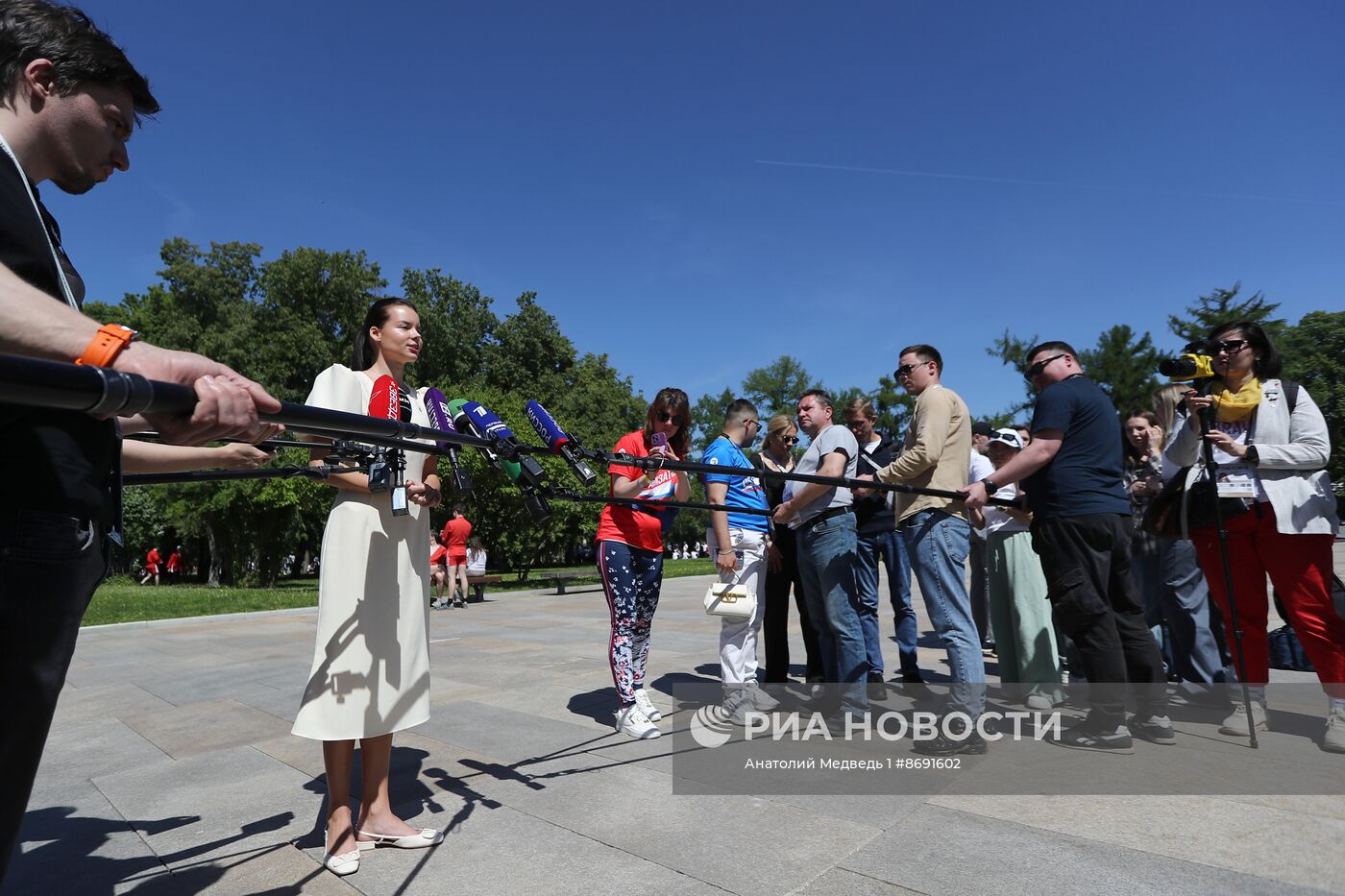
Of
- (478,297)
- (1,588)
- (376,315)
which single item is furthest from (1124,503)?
(478,297)

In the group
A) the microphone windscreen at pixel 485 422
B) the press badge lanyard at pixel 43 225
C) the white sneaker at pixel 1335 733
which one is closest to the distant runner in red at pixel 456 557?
the microphone windscreen at pixel 485 422

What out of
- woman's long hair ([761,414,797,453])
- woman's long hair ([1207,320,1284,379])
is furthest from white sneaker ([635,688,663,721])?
woman's long hair ([1207,320,1284,379])

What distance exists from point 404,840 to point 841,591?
286cm

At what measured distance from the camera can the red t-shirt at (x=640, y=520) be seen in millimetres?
4555

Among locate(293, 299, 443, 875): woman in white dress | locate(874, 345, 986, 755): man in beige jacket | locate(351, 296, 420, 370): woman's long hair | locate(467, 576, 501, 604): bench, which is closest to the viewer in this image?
locate(293, 299, 443, 875): woman in white dress

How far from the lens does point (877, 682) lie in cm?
561

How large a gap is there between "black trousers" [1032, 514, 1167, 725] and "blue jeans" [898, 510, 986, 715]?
423 millimetres

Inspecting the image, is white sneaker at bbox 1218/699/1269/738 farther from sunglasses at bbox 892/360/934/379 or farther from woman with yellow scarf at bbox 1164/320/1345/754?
sunglasses at bbox 892/360/934/379

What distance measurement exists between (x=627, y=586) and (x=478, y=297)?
4336cm

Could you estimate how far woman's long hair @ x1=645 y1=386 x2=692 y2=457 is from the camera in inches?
186

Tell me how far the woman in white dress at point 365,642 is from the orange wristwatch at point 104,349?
1449 mm

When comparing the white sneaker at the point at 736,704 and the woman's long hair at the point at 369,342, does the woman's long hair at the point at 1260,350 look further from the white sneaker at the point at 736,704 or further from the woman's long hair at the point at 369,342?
the woman's long hair at the point at 369,342

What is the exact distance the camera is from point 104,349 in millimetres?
1344

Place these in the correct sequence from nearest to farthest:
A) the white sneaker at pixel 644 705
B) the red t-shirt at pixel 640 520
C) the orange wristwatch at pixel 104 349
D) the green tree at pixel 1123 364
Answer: the orange wristwatch at pixel 104 349, the white sneaker at pixel 644 705, the red t-shirt at pixel 640 520, the green tree at pixel 1123 364
